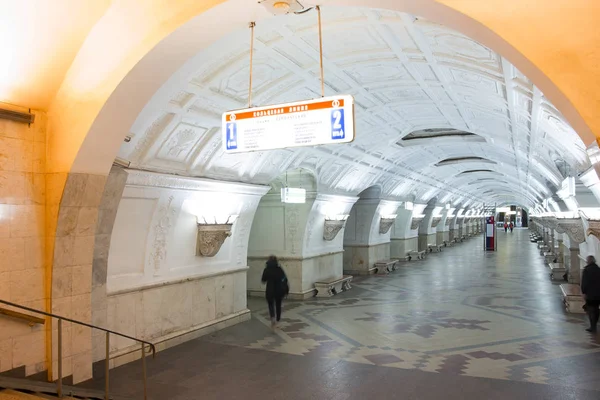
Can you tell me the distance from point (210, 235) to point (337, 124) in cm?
554

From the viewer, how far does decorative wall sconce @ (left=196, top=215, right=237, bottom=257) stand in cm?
923

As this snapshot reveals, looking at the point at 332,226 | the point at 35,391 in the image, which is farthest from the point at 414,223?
the point at 35,391

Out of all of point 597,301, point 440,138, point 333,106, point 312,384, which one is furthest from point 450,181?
point 333,106

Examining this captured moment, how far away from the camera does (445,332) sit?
981cm

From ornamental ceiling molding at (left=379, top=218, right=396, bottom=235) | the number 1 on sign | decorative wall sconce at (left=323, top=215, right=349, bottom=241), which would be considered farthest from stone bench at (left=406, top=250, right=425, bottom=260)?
the number 1 on sign

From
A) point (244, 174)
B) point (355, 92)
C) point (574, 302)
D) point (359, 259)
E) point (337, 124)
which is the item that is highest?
point (355, 92)

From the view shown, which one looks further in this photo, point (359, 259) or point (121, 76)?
point (359, 259)

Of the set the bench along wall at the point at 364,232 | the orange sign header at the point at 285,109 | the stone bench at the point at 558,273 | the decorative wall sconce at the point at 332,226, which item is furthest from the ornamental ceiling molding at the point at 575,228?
the orange sign header at the point at 285,109

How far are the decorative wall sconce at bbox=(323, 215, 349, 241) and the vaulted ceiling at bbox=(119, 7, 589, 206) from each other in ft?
8.93

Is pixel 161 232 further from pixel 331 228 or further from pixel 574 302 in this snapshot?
pixel 574 302

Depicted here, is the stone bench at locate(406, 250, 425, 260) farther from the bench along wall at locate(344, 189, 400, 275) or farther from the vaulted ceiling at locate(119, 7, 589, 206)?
the vaulted ceiling at locate(119, 7, 589, 206)

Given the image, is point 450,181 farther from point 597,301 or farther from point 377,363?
point 377,363

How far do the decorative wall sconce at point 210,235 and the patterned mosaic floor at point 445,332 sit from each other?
1735 mm

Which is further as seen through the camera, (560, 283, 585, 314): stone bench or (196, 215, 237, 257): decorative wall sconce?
(560, 283, 585, 314): stone bench
